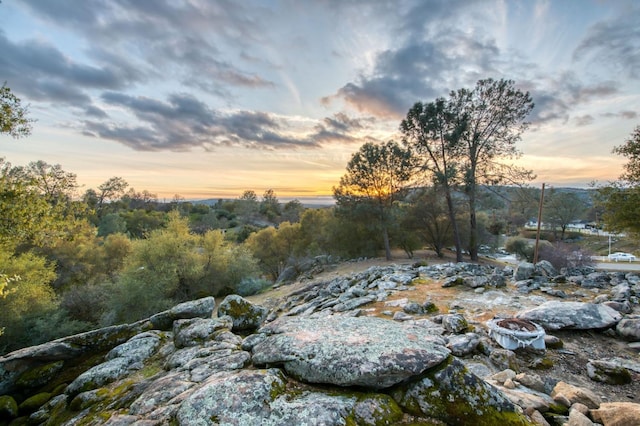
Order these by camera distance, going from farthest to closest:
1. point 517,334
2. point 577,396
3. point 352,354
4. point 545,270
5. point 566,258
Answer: point 566,258
point 545,270
point 517,334
point 577,396
point 352,354

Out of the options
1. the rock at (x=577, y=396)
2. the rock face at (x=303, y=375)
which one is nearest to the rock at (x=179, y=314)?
the rock face at (x=303, y=375)

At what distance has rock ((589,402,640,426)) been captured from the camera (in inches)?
101

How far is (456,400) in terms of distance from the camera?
7.95ft

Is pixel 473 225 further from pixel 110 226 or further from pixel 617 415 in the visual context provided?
pixel 110 226

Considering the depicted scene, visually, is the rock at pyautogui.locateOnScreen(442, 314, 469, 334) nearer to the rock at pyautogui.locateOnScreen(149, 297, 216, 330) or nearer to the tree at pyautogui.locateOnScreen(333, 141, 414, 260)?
the rock at pyautogui.locateOnScreen(149, 297, 216, 330)

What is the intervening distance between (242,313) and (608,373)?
21.7ft

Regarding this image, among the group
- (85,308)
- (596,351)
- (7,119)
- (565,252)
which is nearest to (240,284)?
(85,308)

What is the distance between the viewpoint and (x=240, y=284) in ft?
74.8

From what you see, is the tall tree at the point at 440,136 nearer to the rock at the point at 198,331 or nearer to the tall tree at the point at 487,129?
the tall tree at the point at 487,129

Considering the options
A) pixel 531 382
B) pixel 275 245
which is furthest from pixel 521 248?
pixel 531 382

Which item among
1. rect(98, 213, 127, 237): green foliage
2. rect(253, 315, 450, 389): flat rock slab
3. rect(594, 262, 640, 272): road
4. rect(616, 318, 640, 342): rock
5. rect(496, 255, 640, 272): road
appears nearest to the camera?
rect(253, 315, 450, 389): flat rock slab

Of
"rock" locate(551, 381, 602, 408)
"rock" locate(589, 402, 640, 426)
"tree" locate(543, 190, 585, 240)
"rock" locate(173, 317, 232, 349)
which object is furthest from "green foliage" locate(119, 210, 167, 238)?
"tree" locate(543, 190, 585, 240)

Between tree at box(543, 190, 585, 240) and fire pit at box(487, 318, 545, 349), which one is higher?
tree at box(543, 190, 585, 240)

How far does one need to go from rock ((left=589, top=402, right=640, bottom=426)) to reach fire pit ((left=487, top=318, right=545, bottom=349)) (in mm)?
2154
